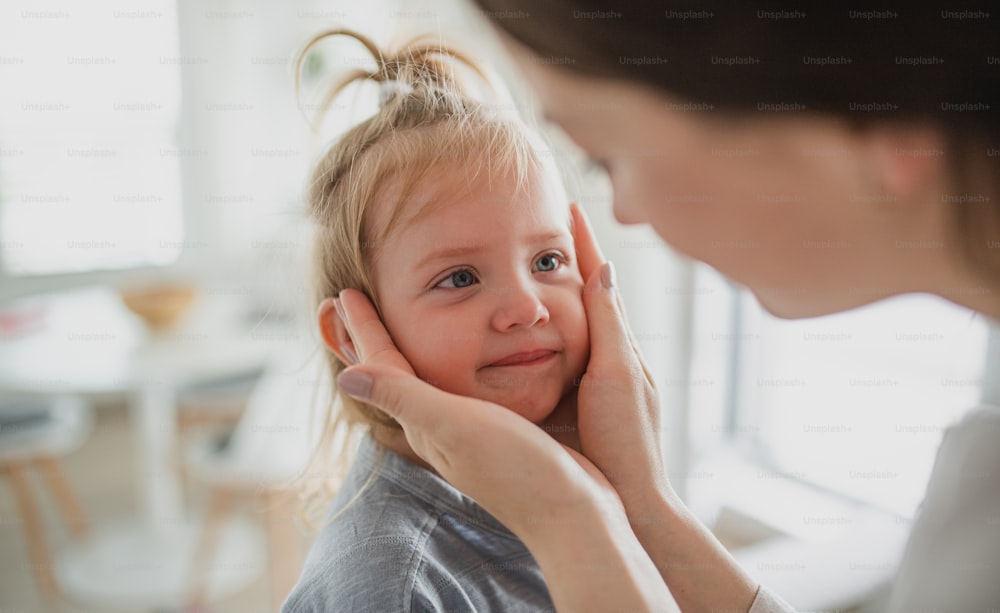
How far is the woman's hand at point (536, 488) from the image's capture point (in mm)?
698

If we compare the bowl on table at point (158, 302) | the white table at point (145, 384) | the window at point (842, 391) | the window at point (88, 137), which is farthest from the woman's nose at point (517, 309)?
the window at point (88, 137)

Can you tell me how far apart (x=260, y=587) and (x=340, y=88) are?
233 cm

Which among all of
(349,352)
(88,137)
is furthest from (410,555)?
(88,137)

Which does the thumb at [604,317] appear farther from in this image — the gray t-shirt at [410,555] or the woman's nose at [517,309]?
the gray t-shirt at [410,555]

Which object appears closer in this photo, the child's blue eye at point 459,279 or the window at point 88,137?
the child's blue eye at point 459,279

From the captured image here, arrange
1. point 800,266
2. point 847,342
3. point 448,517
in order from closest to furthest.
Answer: point 800,266
point 448,517
point 847,342

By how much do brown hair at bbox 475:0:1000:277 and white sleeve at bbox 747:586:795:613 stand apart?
453 millimetres

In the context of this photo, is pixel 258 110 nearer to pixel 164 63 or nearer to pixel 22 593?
pixel 164 63

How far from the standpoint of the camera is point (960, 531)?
738 mm

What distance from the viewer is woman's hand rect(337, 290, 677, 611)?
0.70 meters

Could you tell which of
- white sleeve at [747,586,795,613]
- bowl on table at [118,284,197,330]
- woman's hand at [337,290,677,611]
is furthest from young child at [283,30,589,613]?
bowl on table at [118,284,197,330]

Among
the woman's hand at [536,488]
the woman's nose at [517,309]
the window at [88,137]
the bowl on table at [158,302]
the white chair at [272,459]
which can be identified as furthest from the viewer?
the window at [88,137]

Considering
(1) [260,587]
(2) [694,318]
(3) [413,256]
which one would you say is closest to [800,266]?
(3) [413,256]

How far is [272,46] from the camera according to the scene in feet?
14.0
